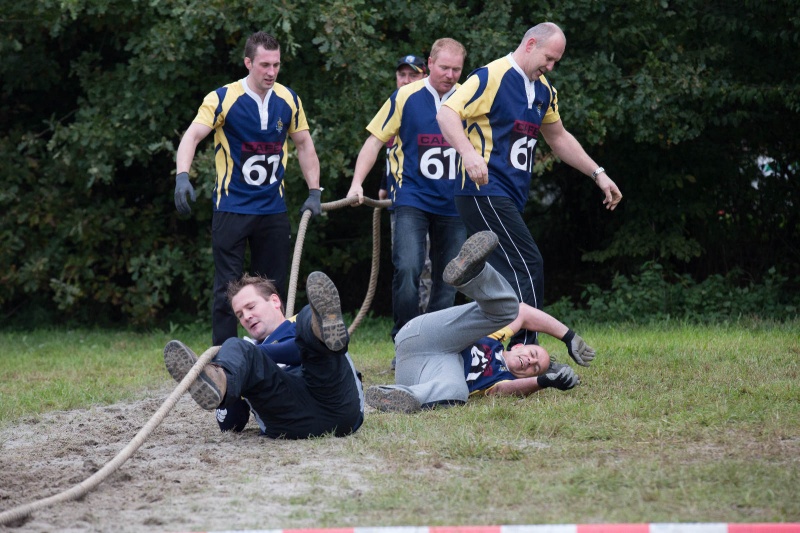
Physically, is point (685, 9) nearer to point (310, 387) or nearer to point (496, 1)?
point (496, 1)

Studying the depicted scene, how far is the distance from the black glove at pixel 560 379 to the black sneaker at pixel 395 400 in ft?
2.22

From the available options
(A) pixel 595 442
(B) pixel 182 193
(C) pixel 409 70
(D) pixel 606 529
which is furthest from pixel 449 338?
(C) pixel 409 70

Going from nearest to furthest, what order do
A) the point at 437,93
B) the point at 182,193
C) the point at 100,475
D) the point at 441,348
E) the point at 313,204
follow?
the point at 100,475 < the point at 441,348 < the point at 182,193 < the point at 437,93 < the point at 313,204

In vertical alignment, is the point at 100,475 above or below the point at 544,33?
below

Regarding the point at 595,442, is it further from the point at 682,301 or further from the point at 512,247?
the point at 682,301

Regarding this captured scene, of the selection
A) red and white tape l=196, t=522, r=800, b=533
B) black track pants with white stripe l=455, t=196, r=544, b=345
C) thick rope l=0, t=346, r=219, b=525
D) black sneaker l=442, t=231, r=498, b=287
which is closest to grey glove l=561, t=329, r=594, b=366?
black track pants with white stripe l=455, t=196, r=544, b=345

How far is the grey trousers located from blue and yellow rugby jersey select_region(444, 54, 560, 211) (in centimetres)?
89

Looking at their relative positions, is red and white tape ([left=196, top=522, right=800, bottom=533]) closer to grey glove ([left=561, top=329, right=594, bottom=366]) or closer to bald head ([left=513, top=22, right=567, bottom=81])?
grey glove ([left=561, top=329, right=594, bottom=366])

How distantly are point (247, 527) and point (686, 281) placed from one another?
8.38 meters

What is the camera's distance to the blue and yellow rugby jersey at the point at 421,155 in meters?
7.02

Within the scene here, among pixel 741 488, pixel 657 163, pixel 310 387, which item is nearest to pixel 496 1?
pixel 657 163

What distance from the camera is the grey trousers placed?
534 cm

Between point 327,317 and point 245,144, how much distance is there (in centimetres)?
269

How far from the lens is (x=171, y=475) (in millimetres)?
4238
